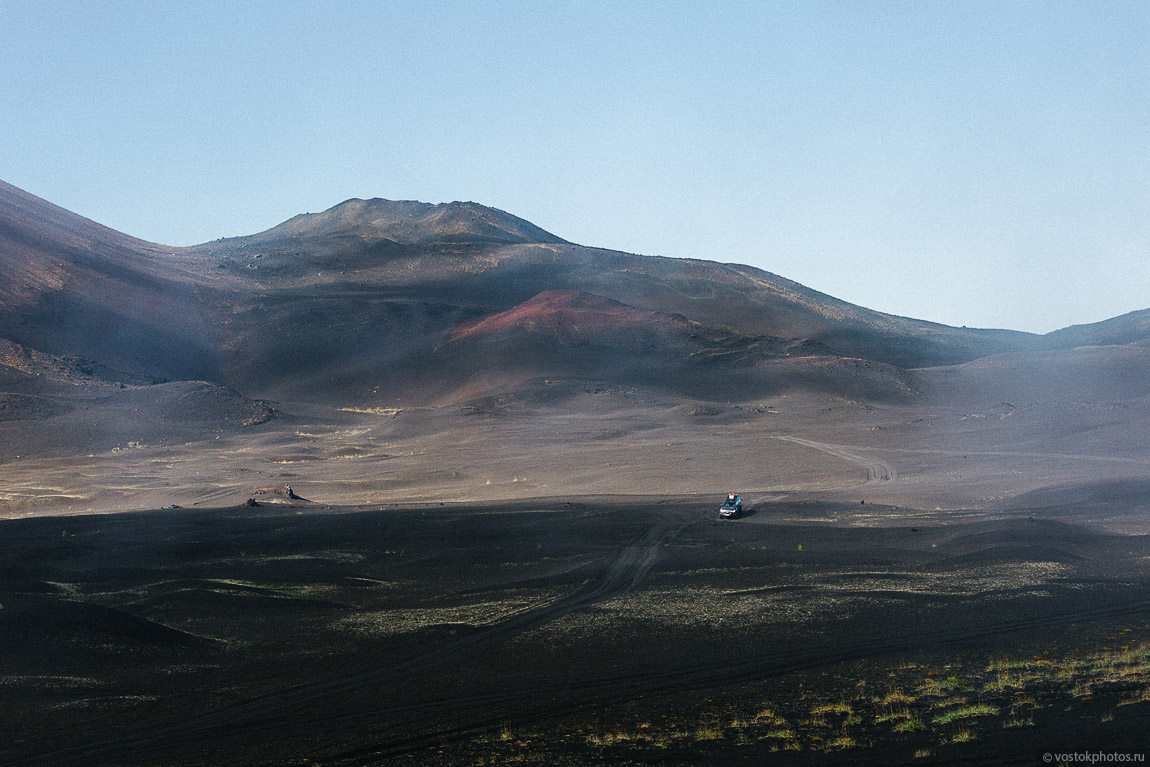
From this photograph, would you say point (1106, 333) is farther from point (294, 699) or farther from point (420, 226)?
point (294, 699)

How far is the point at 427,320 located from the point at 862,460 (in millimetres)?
74955

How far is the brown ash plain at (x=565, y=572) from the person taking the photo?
1695 cm

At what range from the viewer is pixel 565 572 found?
31625 mm

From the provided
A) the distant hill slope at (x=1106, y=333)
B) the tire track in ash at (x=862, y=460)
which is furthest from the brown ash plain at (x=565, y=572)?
the distant hill slope at (x=1106, y=333)

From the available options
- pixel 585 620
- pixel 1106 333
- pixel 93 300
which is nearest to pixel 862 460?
pixel 585 620

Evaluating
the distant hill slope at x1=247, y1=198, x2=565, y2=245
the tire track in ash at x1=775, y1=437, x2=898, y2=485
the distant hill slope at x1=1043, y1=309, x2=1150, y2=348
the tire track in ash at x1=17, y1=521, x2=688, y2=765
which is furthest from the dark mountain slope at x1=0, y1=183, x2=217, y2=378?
the distant hill slope at x1=1043, y1=309, x2=1150, y2=348

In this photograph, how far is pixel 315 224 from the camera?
19550 centimetres

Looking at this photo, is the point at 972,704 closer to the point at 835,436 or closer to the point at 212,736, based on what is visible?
the point at 212,736

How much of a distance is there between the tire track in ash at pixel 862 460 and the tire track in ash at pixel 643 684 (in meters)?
32.2

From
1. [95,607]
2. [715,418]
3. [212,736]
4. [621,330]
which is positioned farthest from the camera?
[621,330]

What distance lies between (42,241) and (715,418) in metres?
91.2

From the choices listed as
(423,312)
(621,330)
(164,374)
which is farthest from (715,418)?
(164,374)

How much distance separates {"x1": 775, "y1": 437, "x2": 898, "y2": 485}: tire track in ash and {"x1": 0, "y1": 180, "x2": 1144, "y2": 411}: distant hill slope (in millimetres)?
30834

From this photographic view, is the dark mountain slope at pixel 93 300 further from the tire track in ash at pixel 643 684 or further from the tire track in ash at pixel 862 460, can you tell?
the tire track in ash at pixel 643 684
